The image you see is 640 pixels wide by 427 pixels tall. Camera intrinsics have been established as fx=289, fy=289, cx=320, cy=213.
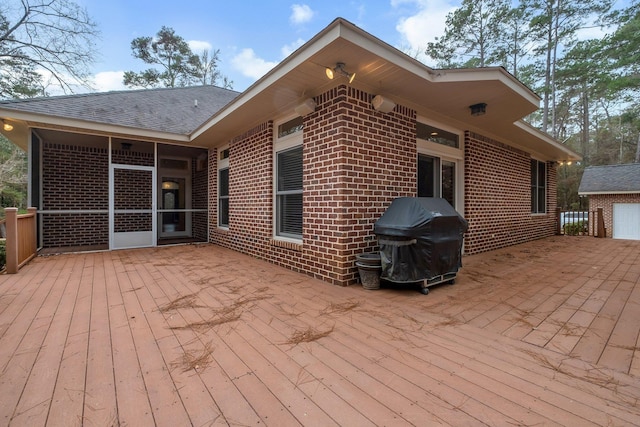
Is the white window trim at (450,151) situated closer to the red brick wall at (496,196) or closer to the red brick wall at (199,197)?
the red brick wall at (496,196)

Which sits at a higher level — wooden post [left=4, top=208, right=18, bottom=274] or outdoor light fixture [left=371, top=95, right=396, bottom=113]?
outdoor light fixture [left=371, top=95, right=396, bottom=113]

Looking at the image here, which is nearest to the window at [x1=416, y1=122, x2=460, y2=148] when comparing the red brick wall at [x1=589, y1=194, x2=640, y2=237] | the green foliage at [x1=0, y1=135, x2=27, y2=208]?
the red brick wall at [x1=589, y1=194, x2=640, y2=237]

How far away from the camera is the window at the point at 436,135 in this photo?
4.83 m

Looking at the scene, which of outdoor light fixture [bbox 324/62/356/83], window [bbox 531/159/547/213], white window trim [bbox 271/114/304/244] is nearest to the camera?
outdoor light fixture [bbox 324/62/356/83]

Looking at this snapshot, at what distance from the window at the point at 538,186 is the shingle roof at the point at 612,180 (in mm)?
7399

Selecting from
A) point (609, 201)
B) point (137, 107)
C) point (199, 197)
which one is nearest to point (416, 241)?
point (199, 197)

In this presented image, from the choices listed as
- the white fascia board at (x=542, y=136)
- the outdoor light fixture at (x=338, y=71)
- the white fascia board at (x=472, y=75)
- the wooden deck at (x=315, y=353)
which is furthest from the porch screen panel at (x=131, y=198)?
the white fascia board at (x=542, y=136)

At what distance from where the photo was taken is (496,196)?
6.51 metres

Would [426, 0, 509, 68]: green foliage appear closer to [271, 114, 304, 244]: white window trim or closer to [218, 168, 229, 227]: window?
[218, 168, 229, 227]: window

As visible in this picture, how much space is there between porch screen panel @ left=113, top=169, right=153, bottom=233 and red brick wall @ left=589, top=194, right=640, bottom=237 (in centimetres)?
1881

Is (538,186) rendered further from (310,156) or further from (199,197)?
(199,197)

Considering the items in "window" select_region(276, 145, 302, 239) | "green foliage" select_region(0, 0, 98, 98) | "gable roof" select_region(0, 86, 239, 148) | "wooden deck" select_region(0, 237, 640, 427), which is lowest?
"wooden deck" select_region(0, 237, 640, 427)

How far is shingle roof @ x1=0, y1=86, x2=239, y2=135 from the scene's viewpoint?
572 centimetres

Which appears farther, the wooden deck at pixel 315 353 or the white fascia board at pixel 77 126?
the white fascia board at pixel 77 126
